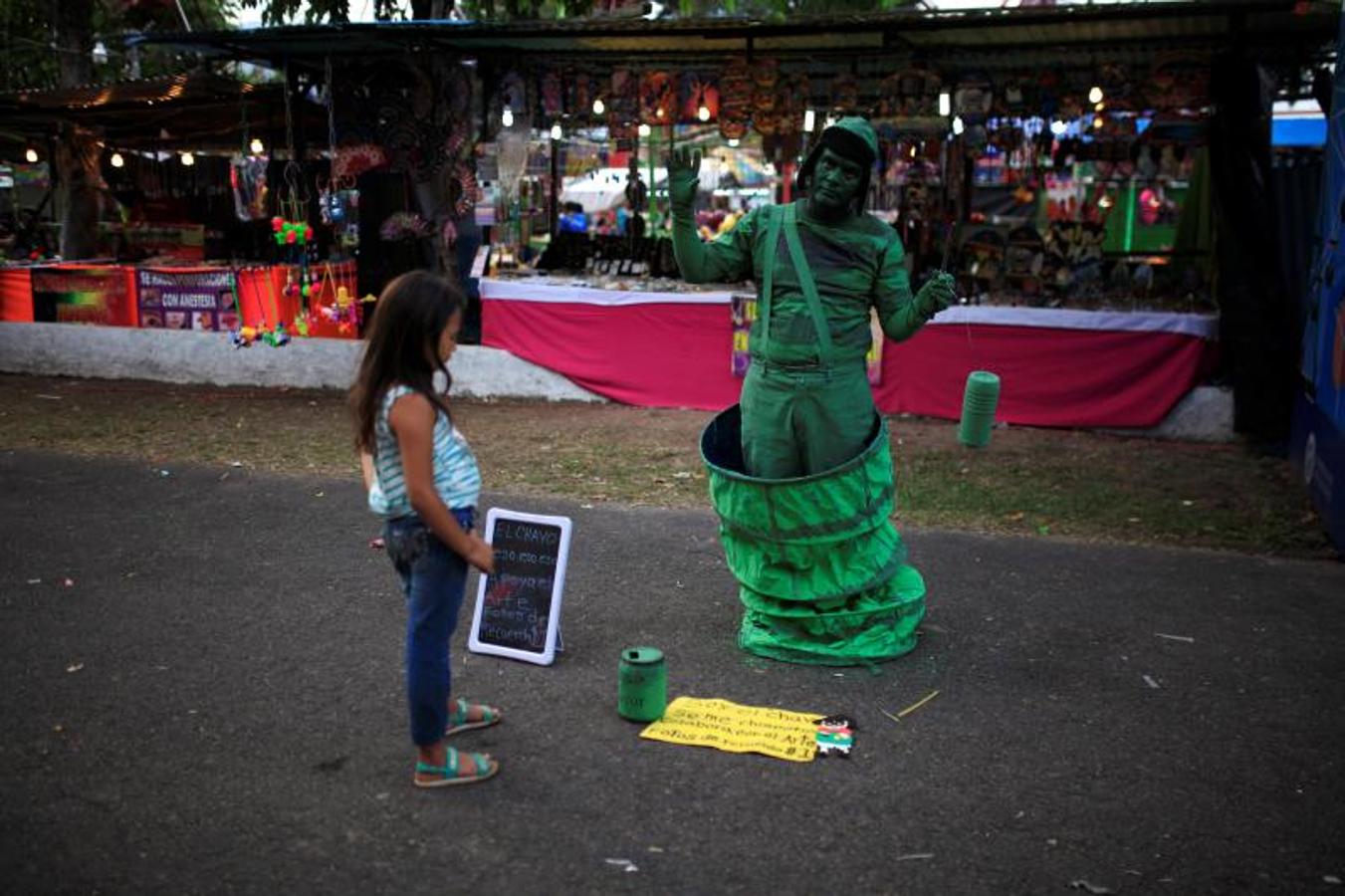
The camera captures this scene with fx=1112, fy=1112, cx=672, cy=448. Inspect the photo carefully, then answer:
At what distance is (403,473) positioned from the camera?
10.3ft

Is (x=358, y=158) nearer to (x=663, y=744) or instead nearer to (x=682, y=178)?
(x=682, y=178)

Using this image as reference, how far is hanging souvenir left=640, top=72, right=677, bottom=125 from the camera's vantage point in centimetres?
1038

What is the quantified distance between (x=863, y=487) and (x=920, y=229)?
7008mm

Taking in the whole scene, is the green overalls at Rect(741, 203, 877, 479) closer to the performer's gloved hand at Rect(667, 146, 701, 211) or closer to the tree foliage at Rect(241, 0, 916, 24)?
the performer's gloved hand at Rect(667, 146, 701, 211)

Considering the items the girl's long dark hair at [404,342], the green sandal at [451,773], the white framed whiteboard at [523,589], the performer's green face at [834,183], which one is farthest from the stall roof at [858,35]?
the green sandal at [451,773]

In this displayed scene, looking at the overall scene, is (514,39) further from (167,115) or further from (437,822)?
(437,822)

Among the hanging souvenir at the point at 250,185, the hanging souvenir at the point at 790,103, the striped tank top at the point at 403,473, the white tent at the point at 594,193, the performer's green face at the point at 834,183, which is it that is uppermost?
the white tent at the point at 594,193

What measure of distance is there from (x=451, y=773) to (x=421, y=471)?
1010 millimetres

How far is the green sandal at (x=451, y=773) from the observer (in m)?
3.39

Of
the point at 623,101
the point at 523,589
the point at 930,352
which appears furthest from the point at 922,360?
the point at 523,589

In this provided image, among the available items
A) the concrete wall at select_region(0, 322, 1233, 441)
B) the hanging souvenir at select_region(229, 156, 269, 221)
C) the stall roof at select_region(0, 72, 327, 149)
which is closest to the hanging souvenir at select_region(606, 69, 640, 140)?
the concrete wall at select_region(0, 322, 1233, 441)

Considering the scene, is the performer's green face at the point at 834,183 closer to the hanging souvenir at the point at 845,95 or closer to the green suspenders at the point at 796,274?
the green suspenders at the point at 796,274

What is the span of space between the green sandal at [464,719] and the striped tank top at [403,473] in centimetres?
90

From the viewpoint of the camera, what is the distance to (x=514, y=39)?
9414 millimetres
